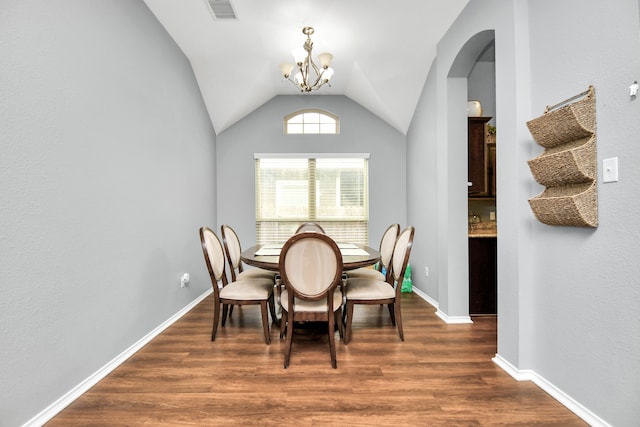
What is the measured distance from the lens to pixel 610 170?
1513 millimetres

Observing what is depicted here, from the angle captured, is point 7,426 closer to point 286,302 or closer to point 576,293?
point 286,302

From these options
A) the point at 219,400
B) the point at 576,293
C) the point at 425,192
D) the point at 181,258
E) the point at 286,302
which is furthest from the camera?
the point at 425,192

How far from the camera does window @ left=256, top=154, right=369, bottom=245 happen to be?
16.8 ft

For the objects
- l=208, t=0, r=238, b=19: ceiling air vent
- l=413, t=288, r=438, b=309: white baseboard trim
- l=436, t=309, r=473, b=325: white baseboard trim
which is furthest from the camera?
l=413, t=288, r=438, b=309: white baseboard trim

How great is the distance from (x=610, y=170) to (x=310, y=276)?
69.0 inches

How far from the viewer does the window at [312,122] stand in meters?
5.17

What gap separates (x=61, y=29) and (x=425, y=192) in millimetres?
3746

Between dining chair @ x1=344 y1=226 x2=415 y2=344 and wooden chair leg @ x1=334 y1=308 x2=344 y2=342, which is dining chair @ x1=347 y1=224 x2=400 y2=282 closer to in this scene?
dining chair @ x1=344 y1=226 x2=415 y2=344

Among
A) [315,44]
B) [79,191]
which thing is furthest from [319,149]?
[79,191]

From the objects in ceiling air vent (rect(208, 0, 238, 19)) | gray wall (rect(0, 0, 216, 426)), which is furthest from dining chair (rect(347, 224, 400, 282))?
ceiling air vent (rect(208, 0, 238, 19))

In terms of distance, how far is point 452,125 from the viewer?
10.5ft

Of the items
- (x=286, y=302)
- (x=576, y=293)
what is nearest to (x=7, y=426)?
(x=286, y=302)

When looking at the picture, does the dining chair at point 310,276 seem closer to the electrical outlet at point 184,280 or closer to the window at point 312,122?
the electrical outlet at point 184,280

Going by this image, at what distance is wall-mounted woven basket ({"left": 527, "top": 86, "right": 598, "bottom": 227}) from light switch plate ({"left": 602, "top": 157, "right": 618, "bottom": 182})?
5 centimetres
